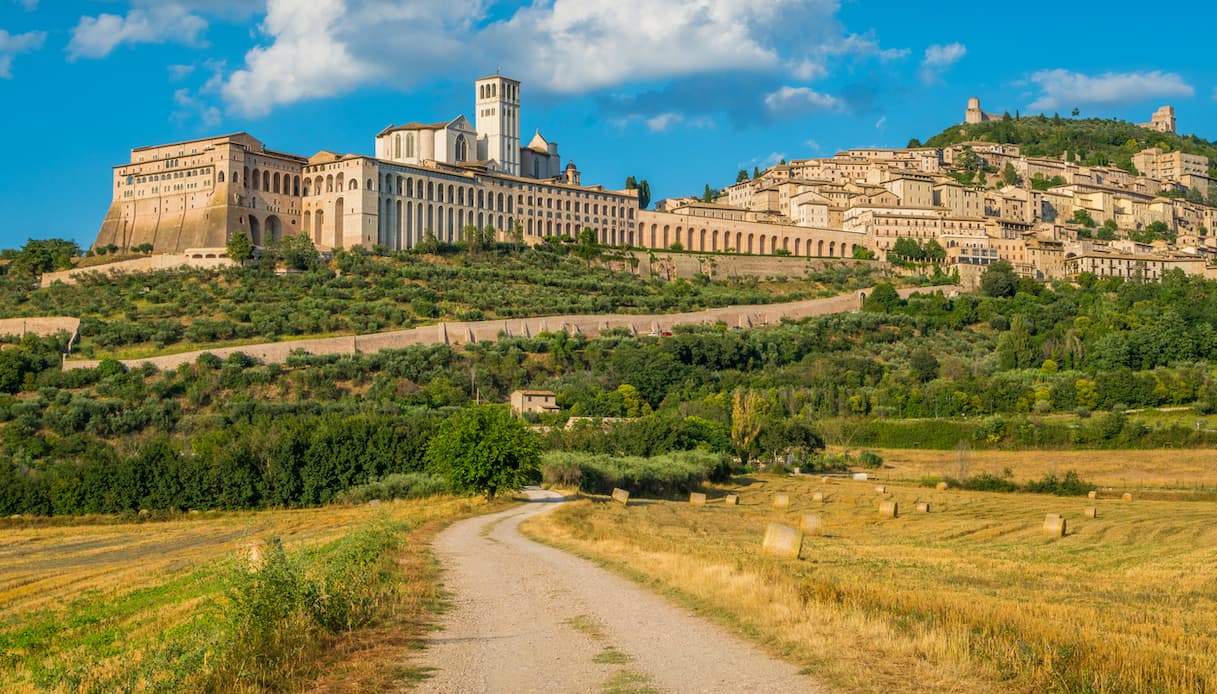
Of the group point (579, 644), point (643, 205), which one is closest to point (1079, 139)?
point (643, 205)

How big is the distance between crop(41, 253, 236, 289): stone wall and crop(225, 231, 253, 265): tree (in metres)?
0.66

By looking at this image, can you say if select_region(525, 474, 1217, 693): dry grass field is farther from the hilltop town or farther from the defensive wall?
the hilltop town

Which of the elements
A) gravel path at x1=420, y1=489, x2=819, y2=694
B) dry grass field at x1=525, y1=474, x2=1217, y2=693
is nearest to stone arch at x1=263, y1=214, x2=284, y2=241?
dry grass field at x1=525, y1=474, x2=1217, y2=693

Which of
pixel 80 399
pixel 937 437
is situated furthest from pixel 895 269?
pixel 80 399

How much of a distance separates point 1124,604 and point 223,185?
256 ft

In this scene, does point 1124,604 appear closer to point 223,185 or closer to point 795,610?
point 795,610

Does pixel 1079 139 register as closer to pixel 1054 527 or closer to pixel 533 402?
pixel 533 402

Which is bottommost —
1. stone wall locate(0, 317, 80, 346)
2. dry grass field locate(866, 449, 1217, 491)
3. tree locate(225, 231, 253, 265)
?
dry grass field locate(866, 449, 1217, 491)

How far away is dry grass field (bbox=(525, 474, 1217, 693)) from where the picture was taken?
8180 millimetres

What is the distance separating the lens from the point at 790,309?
81.2 metres

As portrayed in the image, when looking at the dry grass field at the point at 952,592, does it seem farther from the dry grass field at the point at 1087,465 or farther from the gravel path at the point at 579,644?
the dry grass field at the point at 1087,465

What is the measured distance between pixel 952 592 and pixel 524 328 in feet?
193

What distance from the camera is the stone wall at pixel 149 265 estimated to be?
252 ft

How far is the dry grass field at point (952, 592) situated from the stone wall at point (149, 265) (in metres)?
57.0
